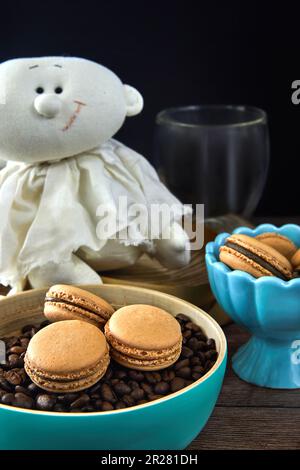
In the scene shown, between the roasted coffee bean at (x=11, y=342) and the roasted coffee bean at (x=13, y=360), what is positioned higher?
the roasted coffee bean at (x=13, y=360)

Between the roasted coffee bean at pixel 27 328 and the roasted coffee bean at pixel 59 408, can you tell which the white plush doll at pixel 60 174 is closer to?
the roasted coffee bean at pixel 27 328

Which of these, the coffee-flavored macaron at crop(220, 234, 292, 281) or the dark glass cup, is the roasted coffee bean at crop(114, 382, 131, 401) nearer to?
the coffee-flavored macaron at crop(220, 234, 292, 281)

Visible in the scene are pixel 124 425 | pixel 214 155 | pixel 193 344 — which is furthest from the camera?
pixel 214 155

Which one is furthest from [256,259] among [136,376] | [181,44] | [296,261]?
[181,44]

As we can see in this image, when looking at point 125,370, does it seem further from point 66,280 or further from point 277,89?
point 277,89

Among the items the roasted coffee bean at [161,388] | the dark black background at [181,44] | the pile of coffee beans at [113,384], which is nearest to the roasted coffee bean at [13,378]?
the pile of coffee beans at [113,384]

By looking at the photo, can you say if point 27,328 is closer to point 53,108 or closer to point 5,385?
point 5,385

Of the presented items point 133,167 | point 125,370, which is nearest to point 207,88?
point 133,167
